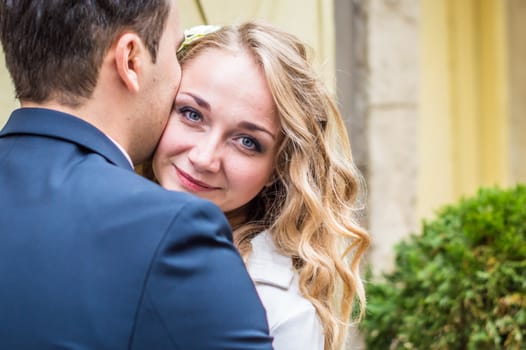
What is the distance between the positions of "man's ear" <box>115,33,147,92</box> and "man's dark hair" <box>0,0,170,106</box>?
0.02 metres

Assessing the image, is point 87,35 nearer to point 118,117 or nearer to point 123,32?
point 123,32

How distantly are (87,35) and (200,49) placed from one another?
817 millimetres

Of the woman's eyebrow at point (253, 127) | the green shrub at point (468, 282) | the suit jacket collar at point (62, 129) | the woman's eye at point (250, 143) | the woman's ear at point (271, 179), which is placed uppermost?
the suit jacket collar at point (62, 129)

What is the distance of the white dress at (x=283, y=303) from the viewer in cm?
234

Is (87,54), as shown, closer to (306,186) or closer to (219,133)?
(219,133)

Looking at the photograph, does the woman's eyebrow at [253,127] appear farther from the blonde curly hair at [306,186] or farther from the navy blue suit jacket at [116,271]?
the navy blue suit jacket at [116,271]

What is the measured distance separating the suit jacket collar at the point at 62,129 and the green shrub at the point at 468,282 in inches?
103

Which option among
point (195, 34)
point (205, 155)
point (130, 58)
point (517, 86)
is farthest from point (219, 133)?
point (517, 86)

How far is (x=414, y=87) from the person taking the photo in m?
5.89

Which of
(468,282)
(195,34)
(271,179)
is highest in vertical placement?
(195,34)

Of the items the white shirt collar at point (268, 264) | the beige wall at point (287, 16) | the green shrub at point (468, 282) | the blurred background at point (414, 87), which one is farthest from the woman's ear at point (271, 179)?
the green shrub at point (468, 282)

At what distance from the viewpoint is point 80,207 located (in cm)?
170

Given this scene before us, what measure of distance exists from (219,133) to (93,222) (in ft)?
2.70

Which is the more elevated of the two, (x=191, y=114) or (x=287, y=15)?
(x=287, y=15)
